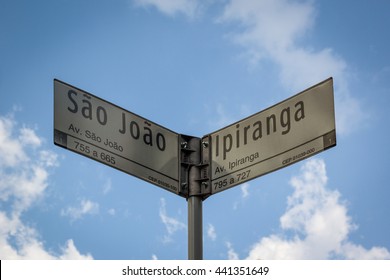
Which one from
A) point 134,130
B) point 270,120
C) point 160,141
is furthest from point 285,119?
point 134,130

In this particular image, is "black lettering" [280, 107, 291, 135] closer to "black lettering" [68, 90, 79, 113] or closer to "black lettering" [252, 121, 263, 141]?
"black lettering" [252, 121, 263, 141]

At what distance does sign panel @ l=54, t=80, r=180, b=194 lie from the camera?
3756 mm

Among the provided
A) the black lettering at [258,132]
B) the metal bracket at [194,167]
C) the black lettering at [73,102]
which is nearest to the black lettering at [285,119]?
the black lettering at [258,132]

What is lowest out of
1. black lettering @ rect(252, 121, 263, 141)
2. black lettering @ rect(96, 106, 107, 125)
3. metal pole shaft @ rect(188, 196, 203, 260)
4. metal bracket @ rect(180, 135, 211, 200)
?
metal pole shaft @ rect(188, 196, 203, 260)

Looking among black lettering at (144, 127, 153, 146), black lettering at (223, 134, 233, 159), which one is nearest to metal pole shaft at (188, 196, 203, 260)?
black lettering at (223, 134, 233, 159)

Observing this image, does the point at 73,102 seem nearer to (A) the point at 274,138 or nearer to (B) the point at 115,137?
(B) the point at 115,137

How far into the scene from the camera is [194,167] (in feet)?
14.1

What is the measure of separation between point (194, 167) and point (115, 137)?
2.31ft

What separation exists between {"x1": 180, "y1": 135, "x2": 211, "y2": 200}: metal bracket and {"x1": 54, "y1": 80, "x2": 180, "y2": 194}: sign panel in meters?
0.06

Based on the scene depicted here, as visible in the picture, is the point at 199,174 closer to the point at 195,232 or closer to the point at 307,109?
the point at 195,232

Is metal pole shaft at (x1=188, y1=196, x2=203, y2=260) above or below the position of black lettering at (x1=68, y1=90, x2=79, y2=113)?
below

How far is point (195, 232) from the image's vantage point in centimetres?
394
